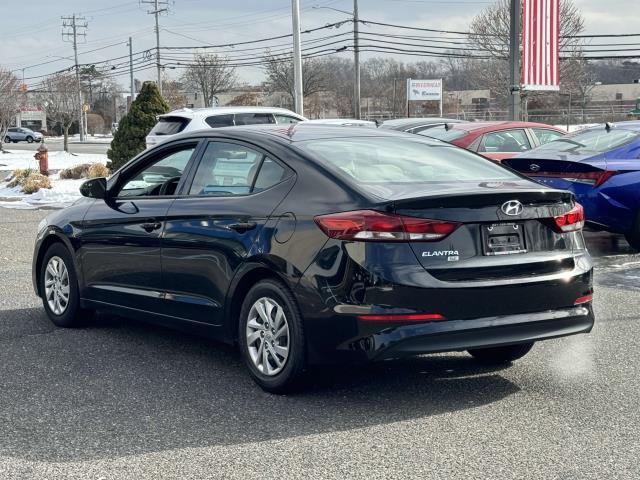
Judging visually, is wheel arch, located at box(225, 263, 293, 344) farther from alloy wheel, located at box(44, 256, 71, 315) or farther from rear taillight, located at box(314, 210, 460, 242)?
alloy wheel, located at box(44, 256, 71, 315)

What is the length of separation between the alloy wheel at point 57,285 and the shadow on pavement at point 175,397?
20.5 inches

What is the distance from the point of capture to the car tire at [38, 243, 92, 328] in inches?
282

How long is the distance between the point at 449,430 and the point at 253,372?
1.29 m

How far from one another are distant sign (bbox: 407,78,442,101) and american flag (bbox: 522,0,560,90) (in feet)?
196

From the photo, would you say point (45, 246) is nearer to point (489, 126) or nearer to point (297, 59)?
point (489, 126)

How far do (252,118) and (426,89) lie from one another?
2503 inches

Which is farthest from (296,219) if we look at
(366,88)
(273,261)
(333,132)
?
(366,88)

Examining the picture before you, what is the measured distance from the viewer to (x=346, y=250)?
4.85 m

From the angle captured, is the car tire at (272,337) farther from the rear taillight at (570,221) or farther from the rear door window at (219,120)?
the rear door window at (219,120)

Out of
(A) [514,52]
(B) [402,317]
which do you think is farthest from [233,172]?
(A) [514,52]

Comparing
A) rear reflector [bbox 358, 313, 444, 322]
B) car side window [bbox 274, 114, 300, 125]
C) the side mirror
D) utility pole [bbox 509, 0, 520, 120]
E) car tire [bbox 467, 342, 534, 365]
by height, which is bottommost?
car tire [bbox 467, 342, 534, 365]

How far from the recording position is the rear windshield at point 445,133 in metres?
13.4

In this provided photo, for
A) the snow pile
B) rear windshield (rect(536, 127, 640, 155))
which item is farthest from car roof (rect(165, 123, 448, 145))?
the snow pile

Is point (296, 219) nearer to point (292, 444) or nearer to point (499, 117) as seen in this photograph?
point (292, 444)
